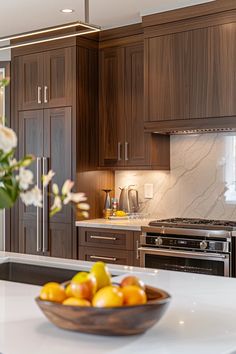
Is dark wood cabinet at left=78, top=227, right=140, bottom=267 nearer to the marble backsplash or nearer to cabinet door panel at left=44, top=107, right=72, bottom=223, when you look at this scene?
cabinet door panel at left=44, top=107, right=72, bottom=223

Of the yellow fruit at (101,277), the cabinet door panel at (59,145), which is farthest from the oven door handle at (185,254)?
the yellow fruit at (101,277)

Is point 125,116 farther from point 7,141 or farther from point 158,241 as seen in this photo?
point 7,141

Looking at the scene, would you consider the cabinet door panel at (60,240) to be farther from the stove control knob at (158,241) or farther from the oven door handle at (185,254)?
the stove control knob at (158,241)

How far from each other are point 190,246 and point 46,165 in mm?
1593

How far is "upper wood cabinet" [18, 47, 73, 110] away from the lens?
182 inches

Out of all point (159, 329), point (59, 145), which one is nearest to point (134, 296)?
point (159, 329)

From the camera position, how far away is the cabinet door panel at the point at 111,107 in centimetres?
466

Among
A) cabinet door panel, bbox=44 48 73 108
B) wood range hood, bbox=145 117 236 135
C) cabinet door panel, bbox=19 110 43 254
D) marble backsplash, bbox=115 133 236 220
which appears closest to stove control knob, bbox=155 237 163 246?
marble backsplash, bbox=115 133 236 220

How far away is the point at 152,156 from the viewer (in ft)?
14.6

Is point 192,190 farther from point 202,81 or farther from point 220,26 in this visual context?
point 220,26

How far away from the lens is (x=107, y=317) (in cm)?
131

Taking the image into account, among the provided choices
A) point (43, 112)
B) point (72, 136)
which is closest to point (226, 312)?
point (72, 136)

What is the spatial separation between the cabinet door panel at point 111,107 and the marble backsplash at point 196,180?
0.34 m

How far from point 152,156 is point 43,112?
110cm
